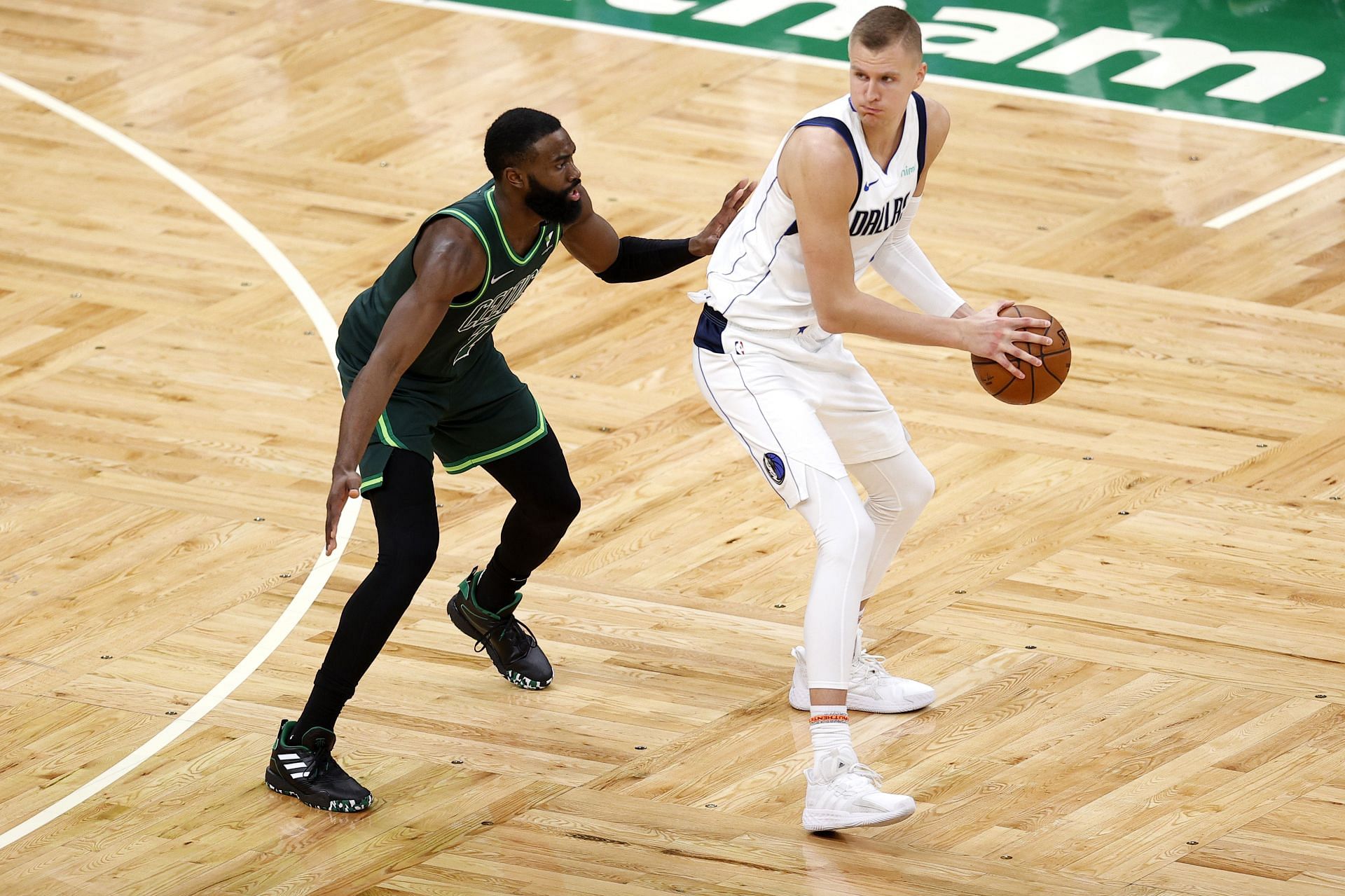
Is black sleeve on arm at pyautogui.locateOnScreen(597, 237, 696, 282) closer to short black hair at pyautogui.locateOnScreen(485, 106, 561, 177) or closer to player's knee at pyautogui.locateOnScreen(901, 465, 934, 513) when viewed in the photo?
short black hair at pyautogui.locateOnScreen(485, 106, 561, 177)

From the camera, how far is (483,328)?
5.57 m

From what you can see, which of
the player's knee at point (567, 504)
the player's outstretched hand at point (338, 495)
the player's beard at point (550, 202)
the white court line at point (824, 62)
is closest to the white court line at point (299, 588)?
the player's knee at point (567, 504)

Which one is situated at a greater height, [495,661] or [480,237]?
[480,237]

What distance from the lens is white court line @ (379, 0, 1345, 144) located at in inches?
406

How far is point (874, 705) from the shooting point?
5.88 m

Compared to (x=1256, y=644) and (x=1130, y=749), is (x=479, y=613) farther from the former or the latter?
(x=1256, y=644)

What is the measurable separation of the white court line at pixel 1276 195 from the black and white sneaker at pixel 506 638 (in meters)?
4.34

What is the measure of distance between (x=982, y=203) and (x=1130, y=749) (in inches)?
169

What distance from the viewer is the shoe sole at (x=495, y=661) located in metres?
6.11

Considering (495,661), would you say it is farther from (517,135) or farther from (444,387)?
(517,135)

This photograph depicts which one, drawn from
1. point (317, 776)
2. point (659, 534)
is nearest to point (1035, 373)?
point (659, 534)

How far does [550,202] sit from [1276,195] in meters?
5.08

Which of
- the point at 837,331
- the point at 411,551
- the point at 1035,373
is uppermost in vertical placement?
the point at 837,331

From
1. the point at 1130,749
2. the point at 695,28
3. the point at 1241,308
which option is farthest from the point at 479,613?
the point at 695,28
